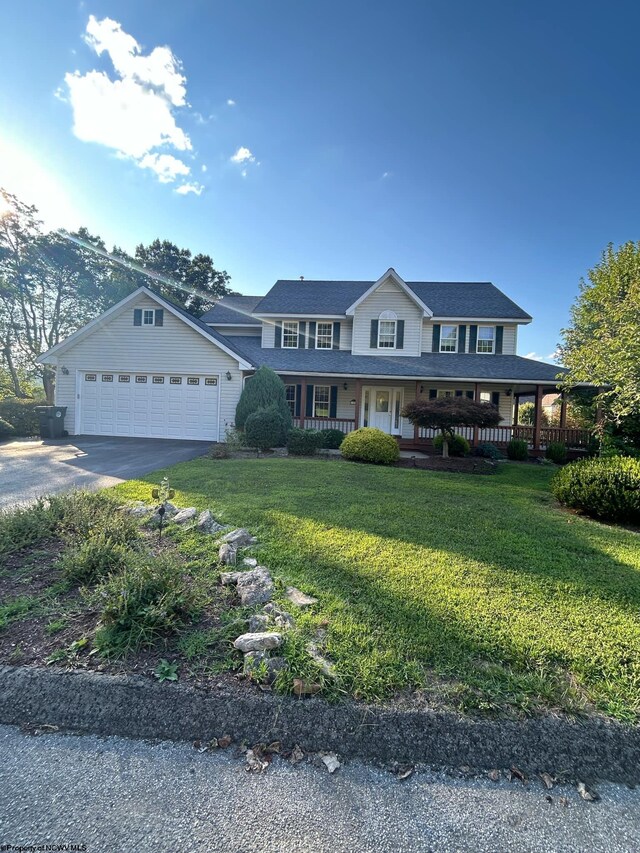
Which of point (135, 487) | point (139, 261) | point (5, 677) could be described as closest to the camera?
point (5, 677)

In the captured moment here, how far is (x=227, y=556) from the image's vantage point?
12.2 ft

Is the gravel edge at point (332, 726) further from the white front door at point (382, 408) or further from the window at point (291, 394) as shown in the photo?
the window at point (291, 394)

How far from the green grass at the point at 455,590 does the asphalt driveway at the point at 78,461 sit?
4.64 feet

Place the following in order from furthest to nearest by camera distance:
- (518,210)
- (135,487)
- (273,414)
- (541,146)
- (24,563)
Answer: (518,210), (273,414), (541,146), (135,487), (24,563)

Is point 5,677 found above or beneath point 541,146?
beneath

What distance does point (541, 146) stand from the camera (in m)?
11.2

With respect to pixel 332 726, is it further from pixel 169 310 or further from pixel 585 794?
pixel 169 310

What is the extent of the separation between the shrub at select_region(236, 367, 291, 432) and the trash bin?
283 inches

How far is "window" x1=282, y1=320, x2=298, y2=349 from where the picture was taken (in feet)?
56.6

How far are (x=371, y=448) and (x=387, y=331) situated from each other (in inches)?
296

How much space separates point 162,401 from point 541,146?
15.4 meters

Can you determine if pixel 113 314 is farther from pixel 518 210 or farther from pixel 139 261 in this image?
pixel 139 261

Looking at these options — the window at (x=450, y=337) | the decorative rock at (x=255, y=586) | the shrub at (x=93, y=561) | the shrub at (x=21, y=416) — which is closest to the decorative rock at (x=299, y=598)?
the decorative rock at (x=255, y=586)

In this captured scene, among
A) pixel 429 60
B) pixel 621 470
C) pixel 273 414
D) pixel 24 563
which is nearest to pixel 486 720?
pixel 24 563
